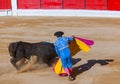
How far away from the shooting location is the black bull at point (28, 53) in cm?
1270

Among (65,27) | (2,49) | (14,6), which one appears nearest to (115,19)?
(65,27)

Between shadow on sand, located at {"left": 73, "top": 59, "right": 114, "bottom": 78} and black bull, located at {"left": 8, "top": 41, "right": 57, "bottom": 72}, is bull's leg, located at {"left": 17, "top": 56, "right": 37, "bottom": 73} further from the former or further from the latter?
shadow on sand, located at {"left": 73, "top": 59, "right": 114, "bottom": 78}

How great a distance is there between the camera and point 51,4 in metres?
27.8

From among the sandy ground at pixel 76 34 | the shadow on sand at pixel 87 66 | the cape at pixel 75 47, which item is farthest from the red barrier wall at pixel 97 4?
the cape at pixel 75 47

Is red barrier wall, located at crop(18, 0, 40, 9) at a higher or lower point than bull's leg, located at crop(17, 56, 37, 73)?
higher

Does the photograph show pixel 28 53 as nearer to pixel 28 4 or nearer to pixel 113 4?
pixel 113 4

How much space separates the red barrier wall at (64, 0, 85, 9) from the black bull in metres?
14.5

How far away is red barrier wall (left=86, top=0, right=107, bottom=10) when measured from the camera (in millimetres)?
26875

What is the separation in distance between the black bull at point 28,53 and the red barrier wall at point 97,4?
14.2 m

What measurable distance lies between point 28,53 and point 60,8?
1493 cm

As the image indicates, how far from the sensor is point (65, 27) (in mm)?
22344

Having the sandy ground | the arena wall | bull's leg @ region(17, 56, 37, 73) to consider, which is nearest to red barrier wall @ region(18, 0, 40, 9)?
the arena wall

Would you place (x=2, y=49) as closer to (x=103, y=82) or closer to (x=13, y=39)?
(x=13, y=39)

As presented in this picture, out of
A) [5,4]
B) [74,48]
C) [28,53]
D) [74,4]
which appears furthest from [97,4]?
[74,48]
